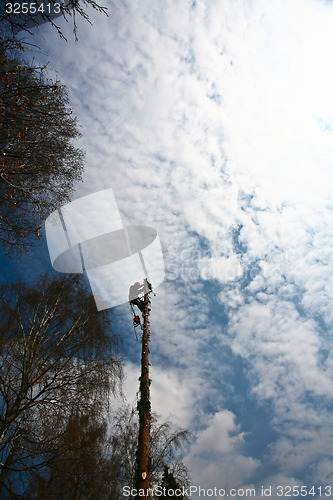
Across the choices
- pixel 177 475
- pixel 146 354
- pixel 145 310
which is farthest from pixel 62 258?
pixel 177 475

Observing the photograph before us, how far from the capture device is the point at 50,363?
6.38 m

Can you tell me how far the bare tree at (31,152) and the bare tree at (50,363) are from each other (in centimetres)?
250

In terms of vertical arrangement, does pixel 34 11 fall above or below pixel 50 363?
above

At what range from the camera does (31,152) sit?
4.86 meters

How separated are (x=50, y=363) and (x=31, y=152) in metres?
5.88

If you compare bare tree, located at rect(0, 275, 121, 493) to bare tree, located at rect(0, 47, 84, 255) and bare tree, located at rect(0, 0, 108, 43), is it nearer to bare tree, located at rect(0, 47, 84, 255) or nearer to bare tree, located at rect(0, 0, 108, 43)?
bare tree, located at rect(0, 47, 84, 255)

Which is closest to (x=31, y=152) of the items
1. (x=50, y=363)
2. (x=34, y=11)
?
(x=34, y=11)

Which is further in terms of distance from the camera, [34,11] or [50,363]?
[50,363]

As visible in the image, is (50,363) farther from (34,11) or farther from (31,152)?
(34,11)

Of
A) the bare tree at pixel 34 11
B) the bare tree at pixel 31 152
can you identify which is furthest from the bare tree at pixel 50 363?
the bare tree at pixel 34 11

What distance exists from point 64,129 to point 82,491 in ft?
36.2

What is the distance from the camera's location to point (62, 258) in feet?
29.2

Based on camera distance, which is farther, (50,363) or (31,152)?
(50,363)

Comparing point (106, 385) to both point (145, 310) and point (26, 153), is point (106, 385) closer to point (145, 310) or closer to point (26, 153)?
point (145, 310)
